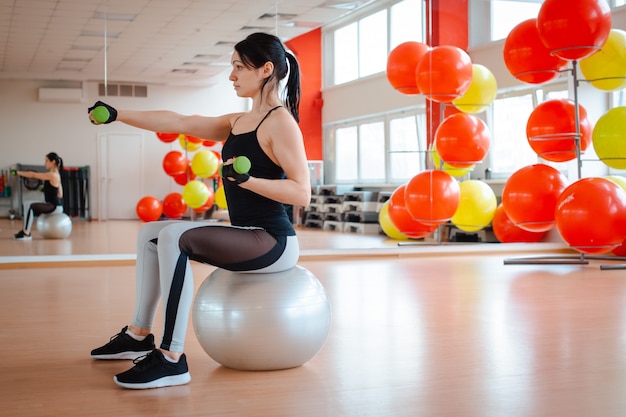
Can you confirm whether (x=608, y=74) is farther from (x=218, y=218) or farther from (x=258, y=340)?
(x=258, y=340)

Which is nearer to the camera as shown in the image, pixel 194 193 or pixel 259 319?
pixel 259 319

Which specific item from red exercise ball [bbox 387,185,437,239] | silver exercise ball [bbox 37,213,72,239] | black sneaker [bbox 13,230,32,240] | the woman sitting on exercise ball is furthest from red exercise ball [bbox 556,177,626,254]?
black sneaker [bbox 13,230,32,240]

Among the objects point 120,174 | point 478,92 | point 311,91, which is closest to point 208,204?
point 120,174

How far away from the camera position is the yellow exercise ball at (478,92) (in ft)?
20.7

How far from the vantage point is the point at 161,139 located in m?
6.07

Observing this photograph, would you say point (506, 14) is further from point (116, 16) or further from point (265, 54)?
point (265, 54)

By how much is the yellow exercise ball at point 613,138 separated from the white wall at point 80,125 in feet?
9.28

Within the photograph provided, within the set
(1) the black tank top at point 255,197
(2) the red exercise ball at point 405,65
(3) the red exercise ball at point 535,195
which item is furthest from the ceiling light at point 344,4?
(1) the black tank top at point 255,197

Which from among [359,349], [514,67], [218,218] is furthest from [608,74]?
[359,349]

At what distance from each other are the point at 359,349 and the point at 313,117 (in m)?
4.30

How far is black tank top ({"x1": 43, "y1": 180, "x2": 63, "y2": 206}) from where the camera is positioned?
5.59 metres

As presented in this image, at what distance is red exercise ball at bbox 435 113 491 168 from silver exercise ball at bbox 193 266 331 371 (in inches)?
151

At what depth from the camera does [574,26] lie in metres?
4.75

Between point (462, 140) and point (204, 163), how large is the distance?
7.15ft
